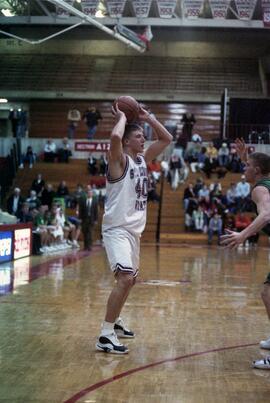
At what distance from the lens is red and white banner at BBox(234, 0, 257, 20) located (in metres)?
20.0

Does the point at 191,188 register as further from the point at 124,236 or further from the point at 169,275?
the point at 124,236

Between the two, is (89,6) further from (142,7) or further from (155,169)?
(155,169)

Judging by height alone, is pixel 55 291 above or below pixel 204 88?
below

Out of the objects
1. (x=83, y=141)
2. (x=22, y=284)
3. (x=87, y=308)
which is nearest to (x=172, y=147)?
(x=83, y=141)

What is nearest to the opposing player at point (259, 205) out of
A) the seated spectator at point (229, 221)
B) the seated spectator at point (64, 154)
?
the seated spectator at point (229, 221)

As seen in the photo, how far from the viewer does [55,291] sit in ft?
32.6

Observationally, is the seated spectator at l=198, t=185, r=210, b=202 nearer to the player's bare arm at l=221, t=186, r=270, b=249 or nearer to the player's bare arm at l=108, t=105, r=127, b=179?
the player's bare arm at l=108, t=105, r=127, b=179

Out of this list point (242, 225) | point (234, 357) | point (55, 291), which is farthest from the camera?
point (242, 225)

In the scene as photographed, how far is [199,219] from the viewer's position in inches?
1011

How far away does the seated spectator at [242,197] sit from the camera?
25639 millimetres

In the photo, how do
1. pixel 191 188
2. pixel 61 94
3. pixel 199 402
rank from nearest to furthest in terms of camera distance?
pixel 199 402 → pixel 191 188 → pixel 61 94

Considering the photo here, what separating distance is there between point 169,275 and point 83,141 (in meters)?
19.1

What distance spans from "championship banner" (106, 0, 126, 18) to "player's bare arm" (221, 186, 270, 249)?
652 inches

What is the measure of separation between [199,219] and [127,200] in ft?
64.5
